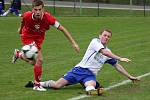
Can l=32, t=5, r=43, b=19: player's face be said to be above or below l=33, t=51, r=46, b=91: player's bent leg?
above

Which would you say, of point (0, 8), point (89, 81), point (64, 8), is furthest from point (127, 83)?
point (64, 8)

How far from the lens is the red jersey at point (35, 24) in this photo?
35.1 feet

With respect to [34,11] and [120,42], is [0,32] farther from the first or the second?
[34,11]

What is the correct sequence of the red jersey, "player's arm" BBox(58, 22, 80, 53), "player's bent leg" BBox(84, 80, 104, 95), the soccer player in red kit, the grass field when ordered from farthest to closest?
the red jersey < the soccer player in red kit < "player's arm" BBox(58, 22, 80, 53) < the grass field < "player's bent leg" BBox(84, 80, 104, 95)

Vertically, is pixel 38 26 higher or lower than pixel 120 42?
higher

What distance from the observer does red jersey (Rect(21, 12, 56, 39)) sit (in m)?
10.7

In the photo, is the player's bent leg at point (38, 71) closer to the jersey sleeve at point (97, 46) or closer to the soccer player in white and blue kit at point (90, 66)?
the soccer player in white and blue kit at point (90, 66)

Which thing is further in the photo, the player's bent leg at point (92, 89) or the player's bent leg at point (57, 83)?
the player's bent leg at point (57, 83)

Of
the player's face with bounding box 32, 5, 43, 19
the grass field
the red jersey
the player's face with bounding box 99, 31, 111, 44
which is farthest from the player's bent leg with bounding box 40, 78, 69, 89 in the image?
the player's face with bounding box 32, 5, 43, 19

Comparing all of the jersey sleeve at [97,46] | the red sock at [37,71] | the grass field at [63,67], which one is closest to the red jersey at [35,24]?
the red sock at [37,71]

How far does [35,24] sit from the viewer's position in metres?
10.8

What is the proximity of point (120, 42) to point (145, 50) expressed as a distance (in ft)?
10.9

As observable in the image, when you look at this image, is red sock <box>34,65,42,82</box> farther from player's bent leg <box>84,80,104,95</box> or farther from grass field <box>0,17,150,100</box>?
player's bent leg <box>84,80,104,95</box>

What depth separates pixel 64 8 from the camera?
A: 5334 centimetres
